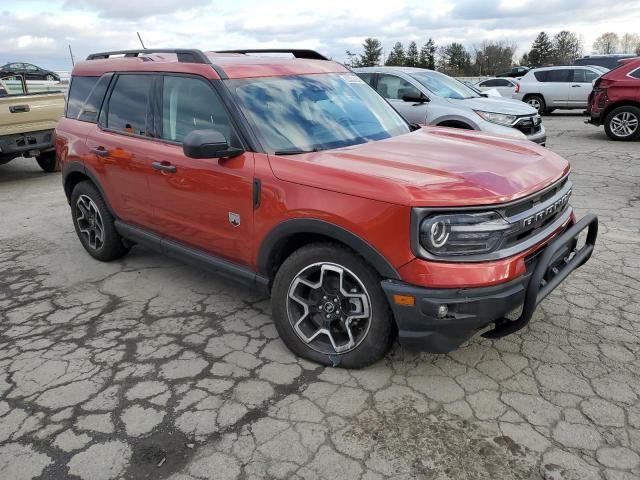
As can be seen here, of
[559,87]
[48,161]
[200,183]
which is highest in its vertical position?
[559,87]

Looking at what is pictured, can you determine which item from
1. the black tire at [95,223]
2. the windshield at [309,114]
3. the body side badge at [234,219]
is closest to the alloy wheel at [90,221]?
the black tire at [95,223]

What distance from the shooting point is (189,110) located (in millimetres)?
3666

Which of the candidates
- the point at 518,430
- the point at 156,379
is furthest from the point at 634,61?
the point at 156,379

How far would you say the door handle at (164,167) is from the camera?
144 inches

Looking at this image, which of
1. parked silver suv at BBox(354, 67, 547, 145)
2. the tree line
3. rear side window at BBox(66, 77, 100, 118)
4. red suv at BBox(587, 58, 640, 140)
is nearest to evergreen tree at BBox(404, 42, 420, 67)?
the tree line

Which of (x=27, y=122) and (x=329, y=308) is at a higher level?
(x=27, y=122)

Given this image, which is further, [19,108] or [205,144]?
[19,108]

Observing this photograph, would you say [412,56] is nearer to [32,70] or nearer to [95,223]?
[32,70]

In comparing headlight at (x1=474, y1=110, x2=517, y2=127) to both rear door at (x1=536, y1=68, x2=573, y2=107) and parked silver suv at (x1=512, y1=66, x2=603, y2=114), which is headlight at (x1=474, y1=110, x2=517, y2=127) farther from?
rear door at (x1=536, y1=68, x2=573, y2=107)

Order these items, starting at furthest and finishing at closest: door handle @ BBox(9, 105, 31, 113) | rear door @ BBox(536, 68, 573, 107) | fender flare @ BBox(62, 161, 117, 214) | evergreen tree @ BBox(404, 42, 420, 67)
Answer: evergreen tree @ BBox(404, 42, 420, 67) < rear door @ BBox(536, 68, 573, 107) < door handle @ BBox(9, 105, 31, 113) < fender flare @ BBox(62, 161, 117, 214)

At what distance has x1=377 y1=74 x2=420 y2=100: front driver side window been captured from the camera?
28.5ft

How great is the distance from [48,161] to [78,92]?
5.78 metres

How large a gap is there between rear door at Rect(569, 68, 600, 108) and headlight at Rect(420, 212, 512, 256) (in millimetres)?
15924

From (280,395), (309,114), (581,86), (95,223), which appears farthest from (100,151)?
(581,86)
